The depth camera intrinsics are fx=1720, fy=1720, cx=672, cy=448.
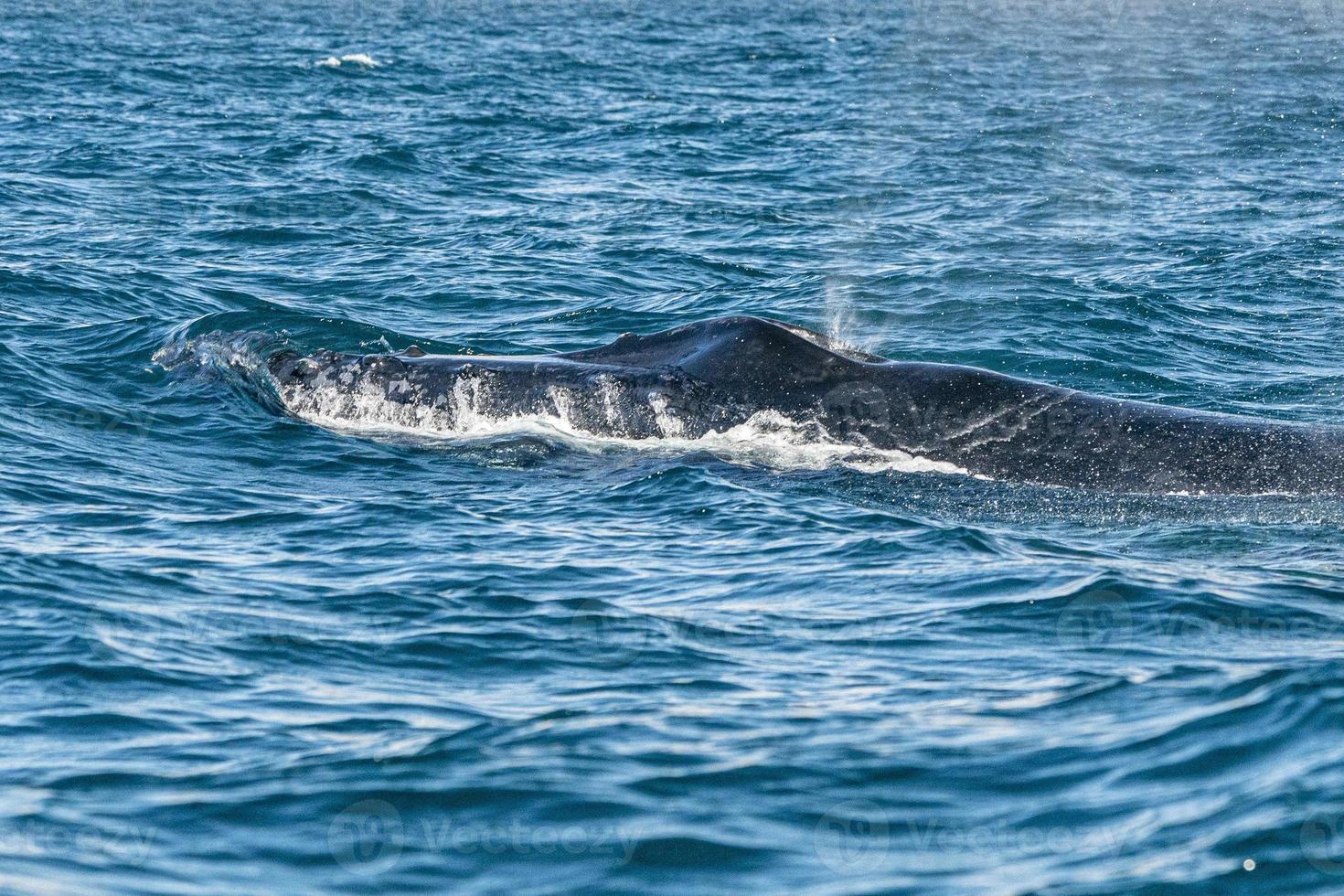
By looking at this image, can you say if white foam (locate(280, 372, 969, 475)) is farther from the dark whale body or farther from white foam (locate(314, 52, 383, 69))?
white foam (locate(314, 52, 383, 69))

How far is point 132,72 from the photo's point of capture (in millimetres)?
40719

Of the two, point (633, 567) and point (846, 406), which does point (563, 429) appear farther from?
point (633, 567)

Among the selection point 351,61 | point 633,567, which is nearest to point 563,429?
point 633,567

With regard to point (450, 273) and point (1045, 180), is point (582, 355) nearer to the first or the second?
point (450, 273)

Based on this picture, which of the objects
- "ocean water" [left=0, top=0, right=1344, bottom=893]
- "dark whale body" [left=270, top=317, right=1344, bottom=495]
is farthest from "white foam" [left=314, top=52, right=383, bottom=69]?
"dark whale body" [left=270, top=317, right=1344, bottom=495]

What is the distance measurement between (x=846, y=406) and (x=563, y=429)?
2.34 m

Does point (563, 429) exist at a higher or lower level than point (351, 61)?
lower

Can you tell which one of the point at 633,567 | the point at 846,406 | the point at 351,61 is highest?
the point at 351,61

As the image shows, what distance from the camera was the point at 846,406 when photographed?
534 inches

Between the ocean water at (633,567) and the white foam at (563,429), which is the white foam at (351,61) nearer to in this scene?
the ocean water at (633,567)

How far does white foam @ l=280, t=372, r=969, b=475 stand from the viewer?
13273mm

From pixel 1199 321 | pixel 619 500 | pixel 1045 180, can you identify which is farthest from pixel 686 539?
pixel 1045 180

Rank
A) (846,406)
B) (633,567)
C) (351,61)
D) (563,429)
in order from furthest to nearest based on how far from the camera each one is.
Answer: (351,61), (563,429), (846,406), (633,567)

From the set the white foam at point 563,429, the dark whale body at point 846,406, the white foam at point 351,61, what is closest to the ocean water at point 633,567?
the white foam at point 563,429
